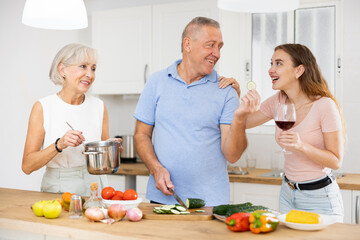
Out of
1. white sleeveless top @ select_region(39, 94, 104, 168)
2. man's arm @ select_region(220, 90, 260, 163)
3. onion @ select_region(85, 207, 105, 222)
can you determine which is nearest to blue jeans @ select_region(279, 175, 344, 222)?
man's arm @ select_region(220, 90, 260, 163)

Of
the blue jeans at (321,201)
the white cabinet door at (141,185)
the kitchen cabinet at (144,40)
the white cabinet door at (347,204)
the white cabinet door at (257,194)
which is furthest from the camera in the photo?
the kitchen cabinet at (144,40)

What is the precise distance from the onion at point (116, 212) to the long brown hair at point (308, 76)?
121cm

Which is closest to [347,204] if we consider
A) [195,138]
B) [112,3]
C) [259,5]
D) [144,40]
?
[195,138]

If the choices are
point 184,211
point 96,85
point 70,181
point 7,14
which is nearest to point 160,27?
point 96,85

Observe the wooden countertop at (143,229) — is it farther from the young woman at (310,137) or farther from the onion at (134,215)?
the young woman at (310,137)

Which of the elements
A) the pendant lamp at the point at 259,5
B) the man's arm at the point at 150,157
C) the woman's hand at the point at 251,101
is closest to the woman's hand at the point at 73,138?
the man's arm at the point at 150,157

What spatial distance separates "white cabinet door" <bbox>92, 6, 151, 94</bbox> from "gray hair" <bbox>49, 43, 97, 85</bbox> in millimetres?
1660

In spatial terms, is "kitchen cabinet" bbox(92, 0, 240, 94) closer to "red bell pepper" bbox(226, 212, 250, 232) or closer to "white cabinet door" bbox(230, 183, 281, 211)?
"white cabinet door" bbox(230, 183, 281, 211)

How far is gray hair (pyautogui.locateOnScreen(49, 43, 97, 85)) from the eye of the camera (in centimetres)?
255

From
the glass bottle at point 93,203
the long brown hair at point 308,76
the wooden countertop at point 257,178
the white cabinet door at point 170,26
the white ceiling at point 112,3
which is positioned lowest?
the wooden countertop at point 257,178

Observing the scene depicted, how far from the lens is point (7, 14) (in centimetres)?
423

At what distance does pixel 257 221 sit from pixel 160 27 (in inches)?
111

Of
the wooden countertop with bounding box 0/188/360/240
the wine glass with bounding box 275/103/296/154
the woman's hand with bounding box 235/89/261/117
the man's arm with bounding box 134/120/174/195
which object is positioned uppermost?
the woman's hand with bounding box 235/89/261/117

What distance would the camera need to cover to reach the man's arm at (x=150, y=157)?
2.35 metres
